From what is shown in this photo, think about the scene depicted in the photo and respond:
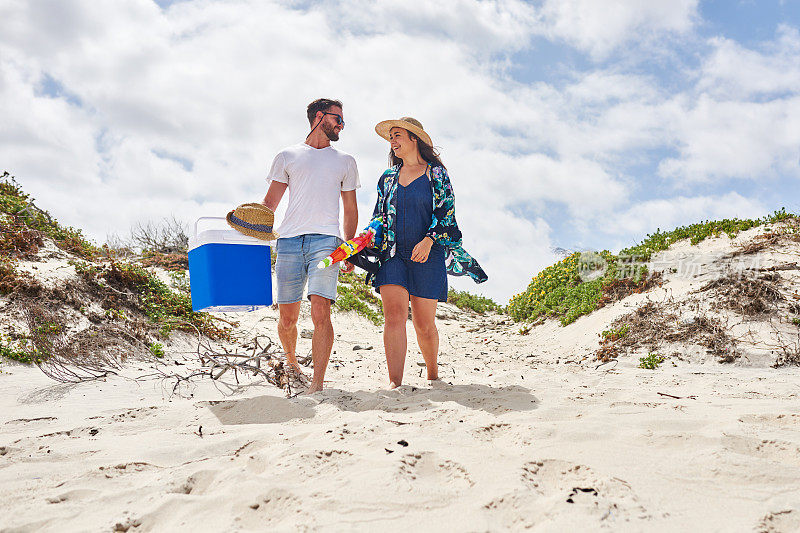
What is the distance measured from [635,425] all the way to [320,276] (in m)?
2.53

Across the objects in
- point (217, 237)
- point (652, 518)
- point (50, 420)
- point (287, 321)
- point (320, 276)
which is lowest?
point (652, 518)

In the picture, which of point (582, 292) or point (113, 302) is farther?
point (582, 292)

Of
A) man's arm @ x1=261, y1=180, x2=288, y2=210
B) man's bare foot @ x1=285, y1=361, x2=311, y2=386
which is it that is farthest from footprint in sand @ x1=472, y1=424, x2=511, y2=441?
man's arm @ x1=261, y1=180, x2=288, y2=210

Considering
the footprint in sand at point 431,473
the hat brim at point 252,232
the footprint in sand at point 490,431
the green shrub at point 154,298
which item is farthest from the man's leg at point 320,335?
the green shrub at point 154,298

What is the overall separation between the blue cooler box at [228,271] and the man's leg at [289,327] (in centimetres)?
36

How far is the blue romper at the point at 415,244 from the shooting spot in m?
4.65

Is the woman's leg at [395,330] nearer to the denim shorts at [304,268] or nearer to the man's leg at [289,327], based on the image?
the denim shorts at [304,268]

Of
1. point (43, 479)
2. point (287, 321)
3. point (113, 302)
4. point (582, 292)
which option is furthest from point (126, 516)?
point (582, 292)

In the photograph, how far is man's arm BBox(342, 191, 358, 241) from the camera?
4883 millimetres

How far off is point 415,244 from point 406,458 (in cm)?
237

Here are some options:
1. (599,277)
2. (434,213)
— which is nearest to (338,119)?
(434,213)

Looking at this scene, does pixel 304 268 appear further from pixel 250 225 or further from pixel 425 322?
pixel 425 322

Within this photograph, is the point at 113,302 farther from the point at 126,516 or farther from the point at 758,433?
the point at 758,433

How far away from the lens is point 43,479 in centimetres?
263
